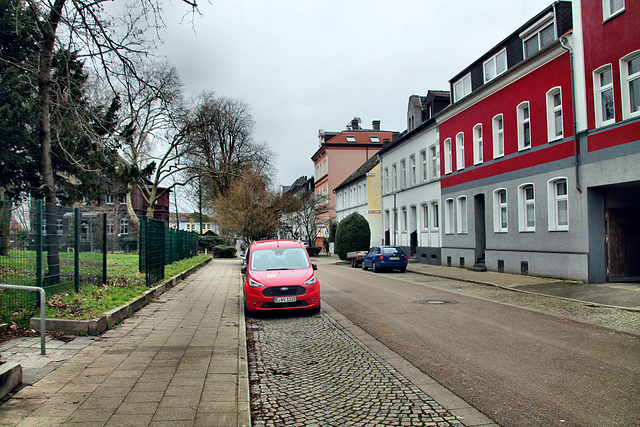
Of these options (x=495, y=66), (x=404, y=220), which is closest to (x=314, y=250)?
(x=404, y=220)

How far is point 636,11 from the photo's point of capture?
1476 centimetres

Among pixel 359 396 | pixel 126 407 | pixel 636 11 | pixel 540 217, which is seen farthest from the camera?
pixel 540 217

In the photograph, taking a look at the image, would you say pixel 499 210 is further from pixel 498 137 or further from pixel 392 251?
pixel 392 251

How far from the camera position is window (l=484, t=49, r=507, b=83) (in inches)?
931

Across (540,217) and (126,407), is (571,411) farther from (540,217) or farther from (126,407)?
(540,217)

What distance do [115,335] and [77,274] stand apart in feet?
10.7

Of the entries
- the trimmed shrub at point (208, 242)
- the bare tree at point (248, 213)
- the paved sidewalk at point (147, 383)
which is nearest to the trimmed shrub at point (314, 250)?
the trimmed shrub at point (208, 242)

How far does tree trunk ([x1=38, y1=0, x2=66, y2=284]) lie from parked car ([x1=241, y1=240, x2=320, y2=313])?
404cm

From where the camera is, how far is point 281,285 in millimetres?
11242

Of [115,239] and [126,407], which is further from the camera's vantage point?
[115,239]

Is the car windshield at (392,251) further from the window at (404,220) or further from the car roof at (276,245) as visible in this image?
the car roof at (276,245)

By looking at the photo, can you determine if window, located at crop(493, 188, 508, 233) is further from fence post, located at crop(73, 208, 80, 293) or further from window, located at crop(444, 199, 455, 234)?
fence post, located at crop(73, 208, 80, 293)

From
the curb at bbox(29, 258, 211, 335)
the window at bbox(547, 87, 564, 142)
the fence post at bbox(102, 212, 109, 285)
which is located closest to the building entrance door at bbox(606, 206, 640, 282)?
the window at bbox(547, 87, 564, 142)

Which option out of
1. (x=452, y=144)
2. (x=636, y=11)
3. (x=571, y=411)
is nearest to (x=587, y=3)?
(x=636, y=11)
